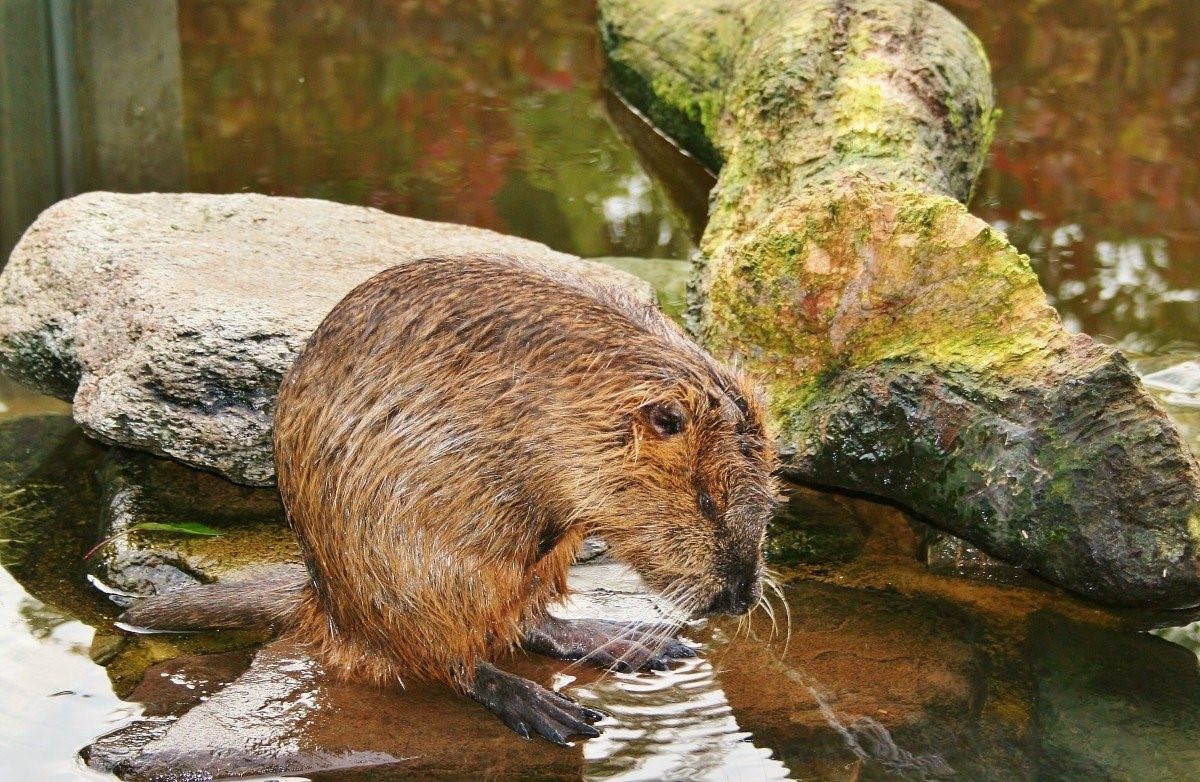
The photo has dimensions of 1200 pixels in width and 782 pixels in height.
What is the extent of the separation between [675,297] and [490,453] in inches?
90.7

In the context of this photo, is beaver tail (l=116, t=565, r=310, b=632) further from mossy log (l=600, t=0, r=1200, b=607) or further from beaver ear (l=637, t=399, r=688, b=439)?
mossy log (l=600, t=0, r=1200, b=607)

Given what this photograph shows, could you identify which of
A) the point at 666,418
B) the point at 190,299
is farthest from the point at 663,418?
the point at 190,299

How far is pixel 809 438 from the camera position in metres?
4.36

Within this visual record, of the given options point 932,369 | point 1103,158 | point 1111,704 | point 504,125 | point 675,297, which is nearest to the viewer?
point 1111,704

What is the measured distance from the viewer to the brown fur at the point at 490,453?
3.37m

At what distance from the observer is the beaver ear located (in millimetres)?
3359

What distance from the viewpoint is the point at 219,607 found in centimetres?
382

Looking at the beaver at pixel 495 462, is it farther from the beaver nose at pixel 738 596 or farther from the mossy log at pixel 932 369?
the mossy log at pixel 932 369

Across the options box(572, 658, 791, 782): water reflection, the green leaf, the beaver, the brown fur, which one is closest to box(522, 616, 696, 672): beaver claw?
box(572, 658, 791, 782): water reflection

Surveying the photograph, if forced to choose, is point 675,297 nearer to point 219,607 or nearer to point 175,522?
point 175,522

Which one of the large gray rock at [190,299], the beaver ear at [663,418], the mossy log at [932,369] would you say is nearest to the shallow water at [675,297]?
the mossy log at [932,369]

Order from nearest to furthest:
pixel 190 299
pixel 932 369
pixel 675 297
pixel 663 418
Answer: pixel 663 418 < pixel 932 369 < pixel 190 299 < pixel 675 297

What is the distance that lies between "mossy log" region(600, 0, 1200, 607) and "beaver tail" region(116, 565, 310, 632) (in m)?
1.38

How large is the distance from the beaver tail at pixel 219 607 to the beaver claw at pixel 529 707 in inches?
22.5
